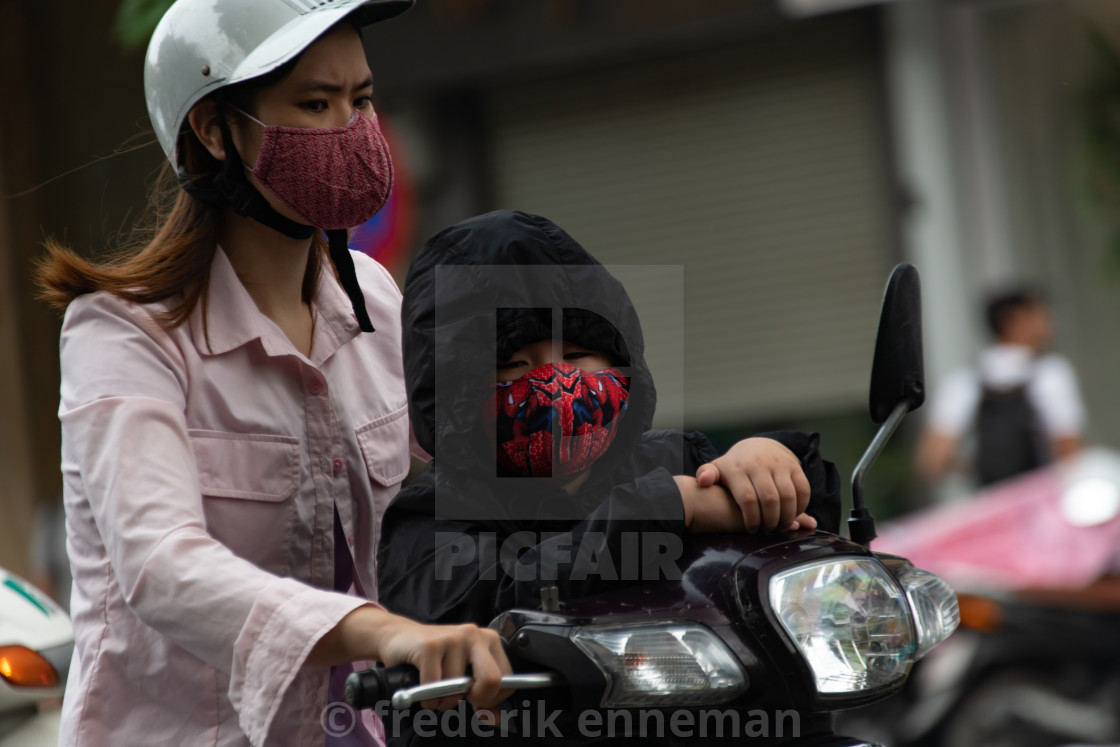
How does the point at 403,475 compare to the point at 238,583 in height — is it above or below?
above

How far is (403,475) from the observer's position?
7.41ft

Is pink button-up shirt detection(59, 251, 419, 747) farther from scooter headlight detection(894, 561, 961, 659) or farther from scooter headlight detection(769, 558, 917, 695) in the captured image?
scooter headlight detection(894, 561, 961, 659)

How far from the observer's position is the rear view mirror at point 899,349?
1.78m

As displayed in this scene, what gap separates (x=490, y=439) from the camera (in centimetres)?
178

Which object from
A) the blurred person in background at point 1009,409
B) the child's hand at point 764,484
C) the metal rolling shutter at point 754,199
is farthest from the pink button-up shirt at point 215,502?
the metal rolling shutter at point 754,199

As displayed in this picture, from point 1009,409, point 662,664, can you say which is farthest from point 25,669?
point 1009,409

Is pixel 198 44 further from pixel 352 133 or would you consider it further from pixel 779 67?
pixel 779 67

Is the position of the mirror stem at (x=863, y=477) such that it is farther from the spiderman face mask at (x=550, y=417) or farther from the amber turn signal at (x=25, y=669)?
the amber turn signal at (x=25, y=669)

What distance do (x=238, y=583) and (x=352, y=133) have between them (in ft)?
2.25

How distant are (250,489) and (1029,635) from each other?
423 cm

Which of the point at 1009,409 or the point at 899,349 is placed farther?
the point at 1009,409

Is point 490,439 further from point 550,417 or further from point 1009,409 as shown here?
point 1009,409

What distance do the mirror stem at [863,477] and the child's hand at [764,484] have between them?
145 mm

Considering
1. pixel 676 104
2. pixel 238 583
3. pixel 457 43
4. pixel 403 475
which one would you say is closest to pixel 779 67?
pixel 676 104
